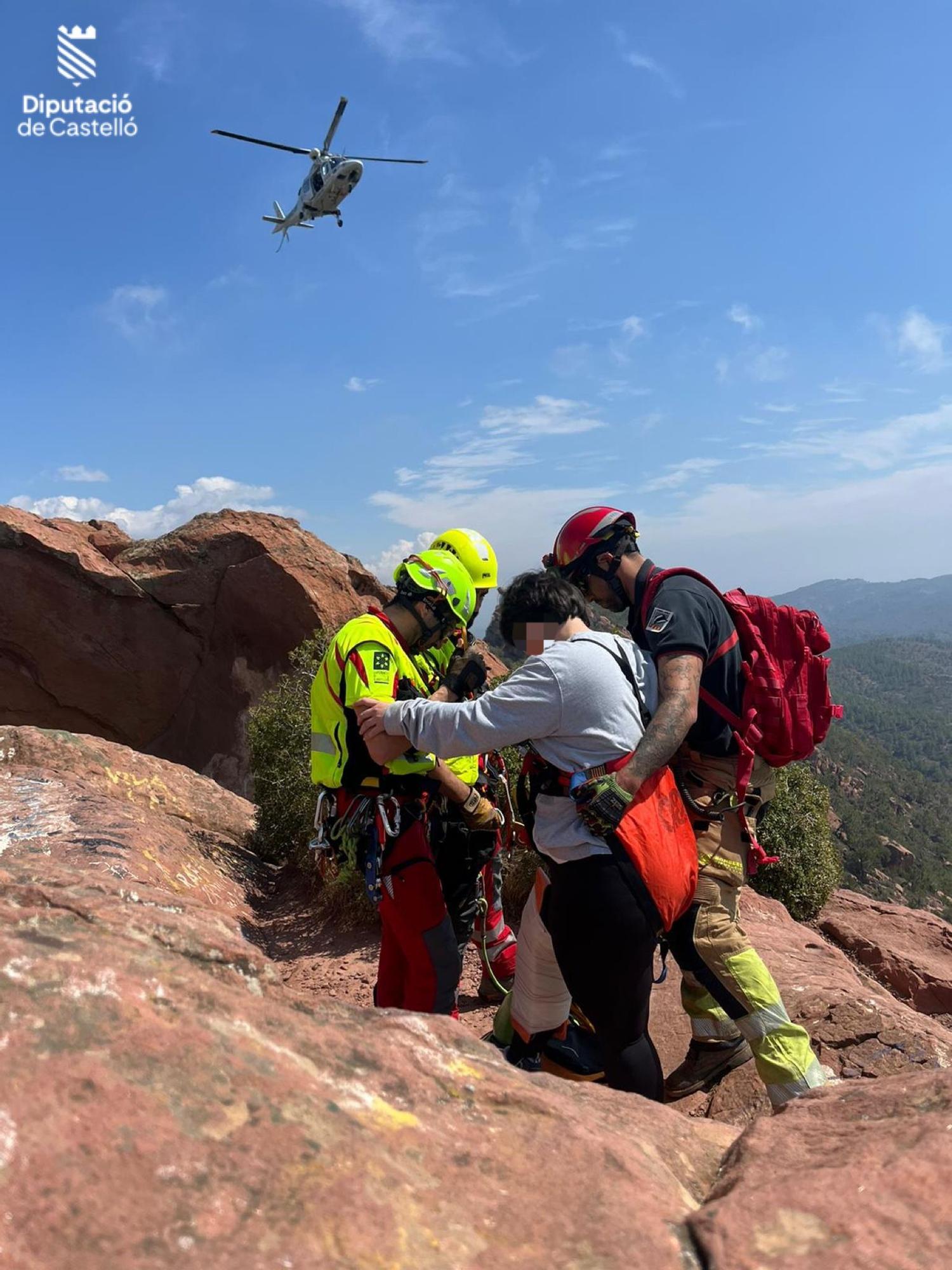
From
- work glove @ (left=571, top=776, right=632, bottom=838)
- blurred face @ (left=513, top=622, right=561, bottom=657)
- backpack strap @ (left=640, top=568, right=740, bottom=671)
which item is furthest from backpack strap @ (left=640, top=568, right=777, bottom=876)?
work glove @ (left=571, top=776, right=632, bottom=838)

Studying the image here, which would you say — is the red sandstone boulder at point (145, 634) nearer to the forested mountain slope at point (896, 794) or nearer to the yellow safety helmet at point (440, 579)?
the forested mountain slope at point (896, 794)

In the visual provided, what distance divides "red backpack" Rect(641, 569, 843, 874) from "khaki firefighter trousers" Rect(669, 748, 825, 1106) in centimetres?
10

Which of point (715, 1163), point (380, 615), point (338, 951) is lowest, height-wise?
point (338, 951)

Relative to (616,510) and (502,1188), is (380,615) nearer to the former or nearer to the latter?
(616,510)

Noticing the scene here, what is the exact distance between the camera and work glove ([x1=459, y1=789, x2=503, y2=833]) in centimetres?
333

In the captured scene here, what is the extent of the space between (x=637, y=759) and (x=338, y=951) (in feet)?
13.7

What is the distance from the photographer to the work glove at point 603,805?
240cm

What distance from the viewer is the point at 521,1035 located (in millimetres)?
3059

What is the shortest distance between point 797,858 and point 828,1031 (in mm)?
4083

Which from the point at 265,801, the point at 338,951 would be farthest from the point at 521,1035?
the point at 265,801

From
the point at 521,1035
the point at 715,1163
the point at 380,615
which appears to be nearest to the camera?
the point at 715,1163

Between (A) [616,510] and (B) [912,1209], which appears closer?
(B) [912,1209]

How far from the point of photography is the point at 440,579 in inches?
130

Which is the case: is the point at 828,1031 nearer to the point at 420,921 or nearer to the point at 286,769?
the point at 420,921
